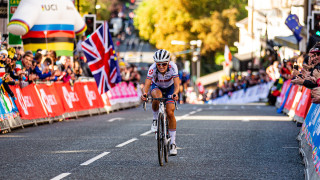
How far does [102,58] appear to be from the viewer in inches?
1107

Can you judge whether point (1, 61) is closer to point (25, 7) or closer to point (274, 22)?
point (25, 7)

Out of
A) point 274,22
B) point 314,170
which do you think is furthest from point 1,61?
point 274,22

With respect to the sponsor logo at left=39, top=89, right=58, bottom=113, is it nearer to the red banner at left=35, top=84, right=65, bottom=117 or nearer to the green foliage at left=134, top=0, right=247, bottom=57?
the red banner at left=35, top=84, right=65, bottom=117

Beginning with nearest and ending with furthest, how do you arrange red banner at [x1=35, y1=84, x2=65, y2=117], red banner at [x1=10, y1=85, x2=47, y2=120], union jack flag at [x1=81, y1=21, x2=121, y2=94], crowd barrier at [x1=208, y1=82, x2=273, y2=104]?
red banner at [x1=10, y1=85, x2=47, y2=120], red banner at [x1=35, y1=84, x2=65, y2=117], union jack flag at [x1=81, y1=21, x2=121, y2=94], crowd barrier at [x1=208, y1=82, x2=273, y2=104]

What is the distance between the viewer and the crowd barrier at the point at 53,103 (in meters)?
19.0

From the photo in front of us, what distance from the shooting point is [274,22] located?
88812 millimetres

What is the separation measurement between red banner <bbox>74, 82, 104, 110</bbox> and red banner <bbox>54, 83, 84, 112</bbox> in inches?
14.2

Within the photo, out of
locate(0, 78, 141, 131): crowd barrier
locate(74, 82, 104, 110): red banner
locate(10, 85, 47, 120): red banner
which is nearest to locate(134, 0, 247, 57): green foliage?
locate(0, 78, 141, 131): crowd barrier

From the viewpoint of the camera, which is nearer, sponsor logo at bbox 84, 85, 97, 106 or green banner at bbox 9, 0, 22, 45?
sponsor logo at bbox 84, 85, 97, 106

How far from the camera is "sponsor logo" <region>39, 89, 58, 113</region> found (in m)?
21.6

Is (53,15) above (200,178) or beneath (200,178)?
above

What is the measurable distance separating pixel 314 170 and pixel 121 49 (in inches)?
4978

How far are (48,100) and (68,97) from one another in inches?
84.6

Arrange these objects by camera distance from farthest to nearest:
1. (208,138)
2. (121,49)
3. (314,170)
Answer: (121,49) → (208,138) → (314,170)
